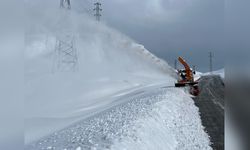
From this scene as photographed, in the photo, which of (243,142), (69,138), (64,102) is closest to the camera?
(243,142)

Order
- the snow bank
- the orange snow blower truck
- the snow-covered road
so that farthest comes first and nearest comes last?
the orange snow blower truck → the snow bank → the snow-covered road

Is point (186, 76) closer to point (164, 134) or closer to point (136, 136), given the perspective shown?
point (164, 134)

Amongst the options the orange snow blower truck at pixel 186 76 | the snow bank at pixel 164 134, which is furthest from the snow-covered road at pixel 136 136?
the orange snow blower truck at pixel 186 76

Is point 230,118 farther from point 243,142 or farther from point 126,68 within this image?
point 126,68

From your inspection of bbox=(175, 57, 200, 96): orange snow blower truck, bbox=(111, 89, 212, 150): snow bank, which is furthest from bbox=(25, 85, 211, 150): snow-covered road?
bbox=(175, 57, 200, 96): orange snow blower truck

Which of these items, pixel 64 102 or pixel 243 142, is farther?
pixel 64 102

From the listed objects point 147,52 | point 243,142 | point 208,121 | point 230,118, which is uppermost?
point 147,52

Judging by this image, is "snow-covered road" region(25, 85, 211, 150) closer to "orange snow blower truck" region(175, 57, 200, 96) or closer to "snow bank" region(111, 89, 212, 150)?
"snow bank" region(111, 89, 212, 150)

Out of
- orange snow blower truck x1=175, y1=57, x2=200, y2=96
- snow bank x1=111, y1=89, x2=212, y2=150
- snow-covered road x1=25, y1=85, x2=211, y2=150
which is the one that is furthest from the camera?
orange snow blower truck x1=175, y1=57, x2=200, y2=96

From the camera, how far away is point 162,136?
1117cm

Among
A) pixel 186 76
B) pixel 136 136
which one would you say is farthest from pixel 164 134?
pixel 186 76

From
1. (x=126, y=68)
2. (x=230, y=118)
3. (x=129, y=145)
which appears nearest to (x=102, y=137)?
(x=129, y=145)

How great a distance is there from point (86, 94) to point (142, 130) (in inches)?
773

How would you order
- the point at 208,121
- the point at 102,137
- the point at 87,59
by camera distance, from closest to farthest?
→ the point at 102,137, the point at 208,121, the point at 87,59
